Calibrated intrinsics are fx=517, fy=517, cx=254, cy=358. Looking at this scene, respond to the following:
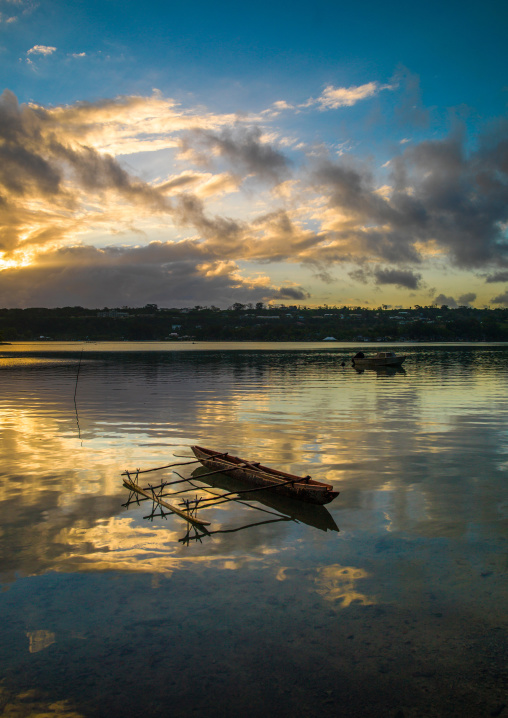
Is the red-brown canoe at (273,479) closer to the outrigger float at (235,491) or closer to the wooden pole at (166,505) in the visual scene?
the outrigger float at (235,491)

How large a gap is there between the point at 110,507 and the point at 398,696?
1018 cm

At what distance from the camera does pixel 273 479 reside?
15961 mm

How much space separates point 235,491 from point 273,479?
5.21 feet

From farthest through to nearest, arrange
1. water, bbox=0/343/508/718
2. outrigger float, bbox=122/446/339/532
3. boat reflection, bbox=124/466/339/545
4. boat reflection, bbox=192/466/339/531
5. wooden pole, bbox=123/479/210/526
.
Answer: outrigger float, bbox=122/446/339/532, boat reflection, bbox=192/466/339/531, wooden pole, bbox=123/479/210/526, boat reflection, bbox=124/466/339/545, water, bbox=0/343/508/718

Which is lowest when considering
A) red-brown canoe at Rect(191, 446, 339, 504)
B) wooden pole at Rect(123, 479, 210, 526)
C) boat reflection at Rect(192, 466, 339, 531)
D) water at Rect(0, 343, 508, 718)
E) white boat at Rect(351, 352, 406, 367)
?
boat reflection at Rect(192, 466, 339, 531)

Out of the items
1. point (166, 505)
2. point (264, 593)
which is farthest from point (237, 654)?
point (166, 505)

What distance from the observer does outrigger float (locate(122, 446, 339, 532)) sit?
47.1 feet

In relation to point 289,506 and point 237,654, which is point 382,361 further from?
point 237,654

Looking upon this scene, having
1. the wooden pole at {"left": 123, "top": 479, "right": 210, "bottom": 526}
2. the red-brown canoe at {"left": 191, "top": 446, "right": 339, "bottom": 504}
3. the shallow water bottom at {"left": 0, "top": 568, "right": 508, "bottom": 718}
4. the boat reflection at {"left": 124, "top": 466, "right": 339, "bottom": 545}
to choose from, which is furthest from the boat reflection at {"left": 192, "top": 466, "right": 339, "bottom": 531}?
the shallow water bottom at {"left": 0, "top": 568, "right": 508, "bottom": 718}

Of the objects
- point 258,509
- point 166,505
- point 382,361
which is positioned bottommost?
point 258,509

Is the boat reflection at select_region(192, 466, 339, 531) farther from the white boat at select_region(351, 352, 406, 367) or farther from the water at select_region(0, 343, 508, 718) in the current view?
the white boat at select_region(351, 352, 406, 367)

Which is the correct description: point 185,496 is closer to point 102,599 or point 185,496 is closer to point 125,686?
point 102,599

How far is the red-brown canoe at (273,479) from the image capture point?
1442cm

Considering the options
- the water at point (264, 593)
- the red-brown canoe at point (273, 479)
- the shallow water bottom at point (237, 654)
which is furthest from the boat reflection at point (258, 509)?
the shallow water bottom at point (237, 654)
